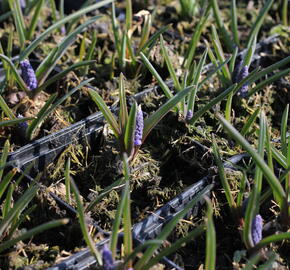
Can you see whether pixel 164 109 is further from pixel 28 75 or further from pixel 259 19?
pixel 259 19

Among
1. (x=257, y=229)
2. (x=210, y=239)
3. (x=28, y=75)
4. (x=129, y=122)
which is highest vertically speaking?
(x=28, y=75)

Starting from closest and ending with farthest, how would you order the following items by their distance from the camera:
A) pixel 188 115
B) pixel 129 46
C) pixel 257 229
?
pixel 257 229 → pixel 188 115 → pixel 129 46

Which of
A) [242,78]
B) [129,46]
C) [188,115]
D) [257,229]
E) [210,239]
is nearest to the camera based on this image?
[210,239]

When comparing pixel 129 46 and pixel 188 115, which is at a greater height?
pixel 129 46

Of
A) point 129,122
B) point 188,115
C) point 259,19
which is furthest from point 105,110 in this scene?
point 259,19

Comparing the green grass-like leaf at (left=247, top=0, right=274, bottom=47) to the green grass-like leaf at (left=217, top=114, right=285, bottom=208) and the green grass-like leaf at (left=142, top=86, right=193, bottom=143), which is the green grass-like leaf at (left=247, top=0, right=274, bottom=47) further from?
the green grass-like leaf at (left=217, top=114, right=285, bottom=208)

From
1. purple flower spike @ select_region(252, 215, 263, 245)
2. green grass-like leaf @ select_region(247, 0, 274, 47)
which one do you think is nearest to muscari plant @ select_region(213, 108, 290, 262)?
purple flower spike @ select_region(252, 215, 263, 245)

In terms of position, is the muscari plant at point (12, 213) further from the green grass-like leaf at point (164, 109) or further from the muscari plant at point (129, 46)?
the muscari plant at point (129, 46)
